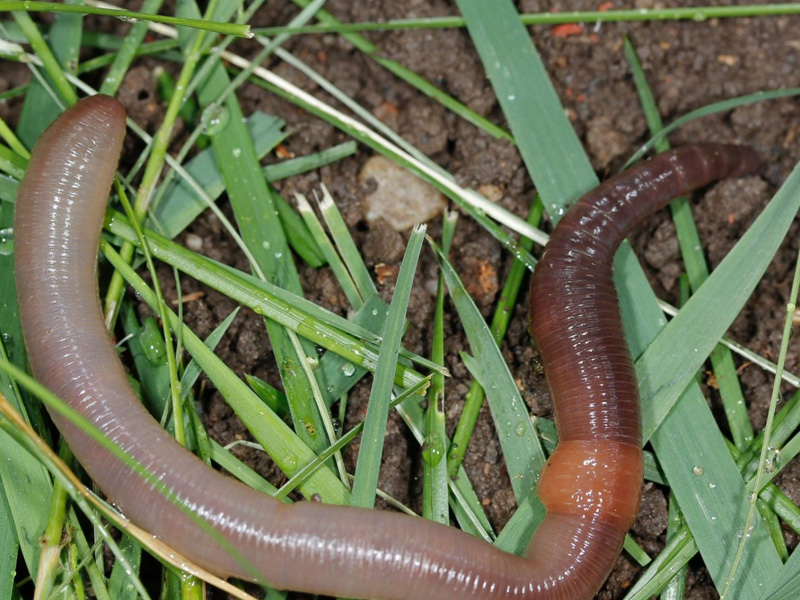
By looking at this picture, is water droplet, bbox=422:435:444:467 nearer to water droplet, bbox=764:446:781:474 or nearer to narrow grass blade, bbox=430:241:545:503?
narrow grass blade, bbox=430:241:545:503

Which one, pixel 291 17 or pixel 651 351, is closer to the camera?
pixel 651 351

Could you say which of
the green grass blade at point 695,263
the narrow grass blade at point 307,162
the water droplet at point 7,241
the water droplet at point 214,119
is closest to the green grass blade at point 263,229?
the water droplet at point 214,119

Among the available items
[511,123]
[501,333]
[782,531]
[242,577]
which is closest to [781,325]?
[782,531]

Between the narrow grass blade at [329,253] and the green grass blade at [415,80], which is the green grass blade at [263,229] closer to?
the narrow grass blade at [329,253]

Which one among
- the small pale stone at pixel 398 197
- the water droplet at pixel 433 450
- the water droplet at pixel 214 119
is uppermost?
the water droplet at pixel 214 119

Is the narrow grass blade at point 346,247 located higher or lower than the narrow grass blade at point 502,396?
higher

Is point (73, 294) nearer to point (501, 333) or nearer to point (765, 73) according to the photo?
point (501, 333)

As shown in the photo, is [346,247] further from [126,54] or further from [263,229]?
[126,54]
